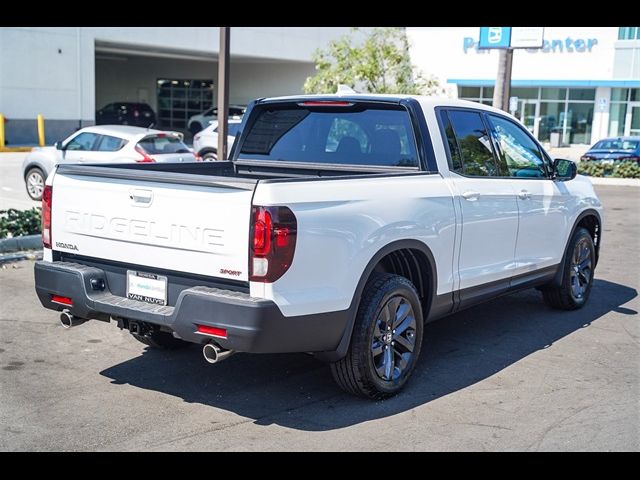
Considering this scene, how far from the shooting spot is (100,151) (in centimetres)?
1529

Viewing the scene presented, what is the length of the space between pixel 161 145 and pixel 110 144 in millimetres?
976

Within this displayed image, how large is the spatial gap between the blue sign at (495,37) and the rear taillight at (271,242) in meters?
17.0

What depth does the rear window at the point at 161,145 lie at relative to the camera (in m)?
15.2

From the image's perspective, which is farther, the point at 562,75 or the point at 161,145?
the point at 562,75

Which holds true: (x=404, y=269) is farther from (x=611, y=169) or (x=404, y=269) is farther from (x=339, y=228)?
(x=611, y=169)

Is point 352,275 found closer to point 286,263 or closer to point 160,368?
point 286,263

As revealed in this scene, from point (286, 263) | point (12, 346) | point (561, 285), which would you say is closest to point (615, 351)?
point (561, 285)

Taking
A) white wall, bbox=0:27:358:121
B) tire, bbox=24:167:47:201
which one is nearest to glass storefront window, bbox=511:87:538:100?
white wall, bbox=0:27:358:121

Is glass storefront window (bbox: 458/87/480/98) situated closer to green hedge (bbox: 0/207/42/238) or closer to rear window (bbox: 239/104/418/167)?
green hedge (bbox: 0/207/42/238)

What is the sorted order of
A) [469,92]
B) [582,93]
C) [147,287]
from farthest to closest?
[469,92] → [582,93] → [147,287]

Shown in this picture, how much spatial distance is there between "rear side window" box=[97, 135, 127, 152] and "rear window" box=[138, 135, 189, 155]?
0.40m

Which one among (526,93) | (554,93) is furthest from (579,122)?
(526,93)

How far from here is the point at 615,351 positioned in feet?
21.4

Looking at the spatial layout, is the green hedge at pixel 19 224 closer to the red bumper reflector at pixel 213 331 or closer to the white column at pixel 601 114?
the red bumper reflector at pixel 213 331
